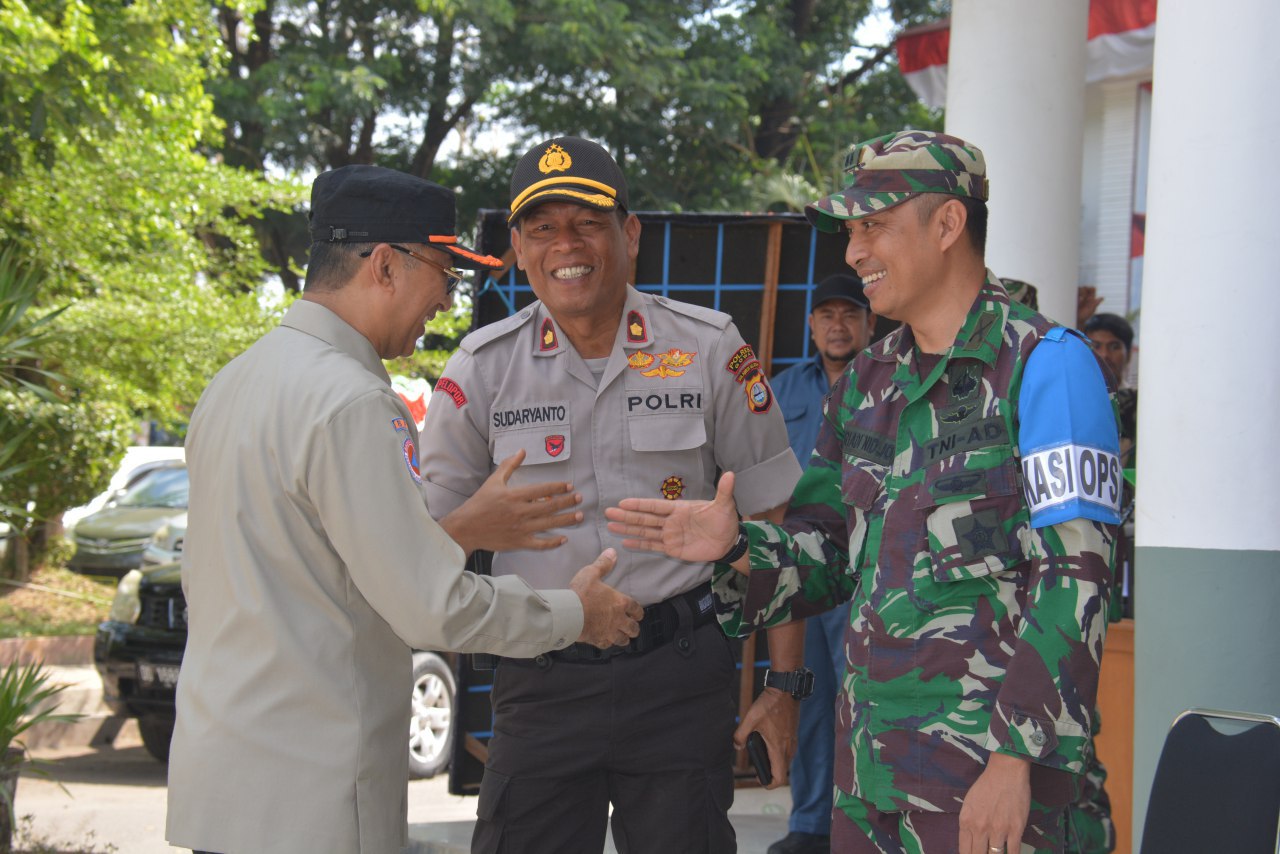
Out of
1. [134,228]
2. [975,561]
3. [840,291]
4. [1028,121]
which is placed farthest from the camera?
[134,228]

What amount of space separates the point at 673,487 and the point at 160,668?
558cm

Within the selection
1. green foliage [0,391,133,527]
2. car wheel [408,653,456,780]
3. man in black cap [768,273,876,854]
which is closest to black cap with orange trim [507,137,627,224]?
man in black cap [768,273,876,854]

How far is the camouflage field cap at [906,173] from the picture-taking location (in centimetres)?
249

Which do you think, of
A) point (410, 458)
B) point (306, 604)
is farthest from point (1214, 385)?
point (306, 604)

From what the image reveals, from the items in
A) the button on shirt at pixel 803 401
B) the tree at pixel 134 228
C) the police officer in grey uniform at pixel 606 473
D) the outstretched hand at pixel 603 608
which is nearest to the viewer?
the outstretched hand at pixel 603 608

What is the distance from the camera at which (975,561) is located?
91.8 inches

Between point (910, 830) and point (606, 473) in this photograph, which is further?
point (606, 473)

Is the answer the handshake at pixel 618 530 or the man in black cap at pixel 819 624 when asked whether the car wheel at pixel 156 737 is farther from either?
the handshake at pixel 618 530

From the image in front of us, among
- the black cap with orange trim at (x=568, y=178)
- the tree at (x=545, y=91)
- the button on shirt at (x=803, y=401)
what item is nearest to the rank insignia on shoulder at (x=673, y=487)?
the black cap with orange trim at (x=568, y=178)

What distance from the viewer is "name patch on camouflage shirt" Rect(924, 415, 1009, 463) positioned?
2363mm

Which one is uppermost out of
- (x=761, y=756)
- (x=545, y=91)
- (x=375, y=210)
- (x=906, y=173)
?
(x=545, y=91)

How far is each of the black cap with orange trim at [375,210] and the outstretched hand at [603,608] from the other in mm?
717

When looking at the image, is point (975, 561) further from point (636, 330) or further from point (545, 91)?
point (545, 91)

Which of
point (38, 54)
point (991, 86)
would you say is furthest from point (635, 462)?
point (38, 54)
